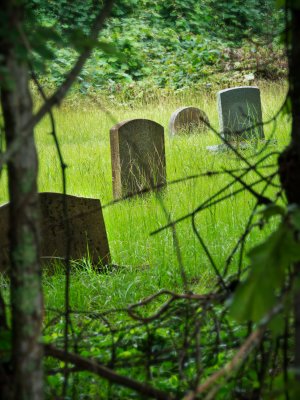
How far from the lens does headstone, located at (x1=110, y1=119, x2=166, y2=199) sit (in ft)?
26.1

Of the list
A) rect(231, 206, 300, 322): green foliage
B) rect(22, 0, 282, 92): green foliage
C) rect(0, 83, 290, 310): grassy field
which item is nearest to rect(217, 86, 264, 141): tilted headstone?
rect(0, 83, 290, 310): grassy field

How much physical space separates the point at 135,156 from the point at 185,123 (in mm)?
4260

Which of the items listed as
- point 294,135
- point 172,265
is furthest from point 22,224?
point 172,265

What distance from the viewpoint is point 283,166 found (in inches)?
69.2

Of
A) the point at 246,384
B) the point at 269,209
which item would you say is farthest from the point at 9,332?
the point at 246,384

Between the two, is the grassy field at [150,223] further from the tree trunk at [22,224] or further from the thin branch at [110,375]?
the thin branch at [110,375]

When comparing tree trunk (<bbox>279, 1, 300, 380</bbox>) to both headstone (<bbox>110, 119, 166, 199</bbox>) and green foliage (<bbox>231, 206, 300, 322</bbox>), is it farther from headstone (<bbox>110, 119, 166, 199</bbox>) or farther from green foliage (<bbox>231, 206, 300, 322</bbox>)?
headstone (<bbox>110, 119, 166, 199</bbox>)

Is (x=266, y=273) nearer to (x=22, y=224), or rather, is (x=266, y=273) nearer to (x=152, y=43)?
(x=22, y=224)

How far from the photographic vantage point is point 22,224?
1.50m

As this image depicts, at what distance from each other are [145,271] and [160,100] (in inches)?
437

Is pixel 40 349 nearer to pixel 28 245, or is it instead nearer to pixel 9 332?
pixel 28 245

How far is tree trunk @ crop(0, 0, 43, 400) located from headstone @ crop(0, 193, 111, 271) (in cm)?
399

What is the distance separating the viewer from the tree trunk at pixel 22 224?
1.45 metres

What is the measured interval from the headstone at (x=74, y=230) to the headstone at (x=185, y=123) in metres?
6.42
